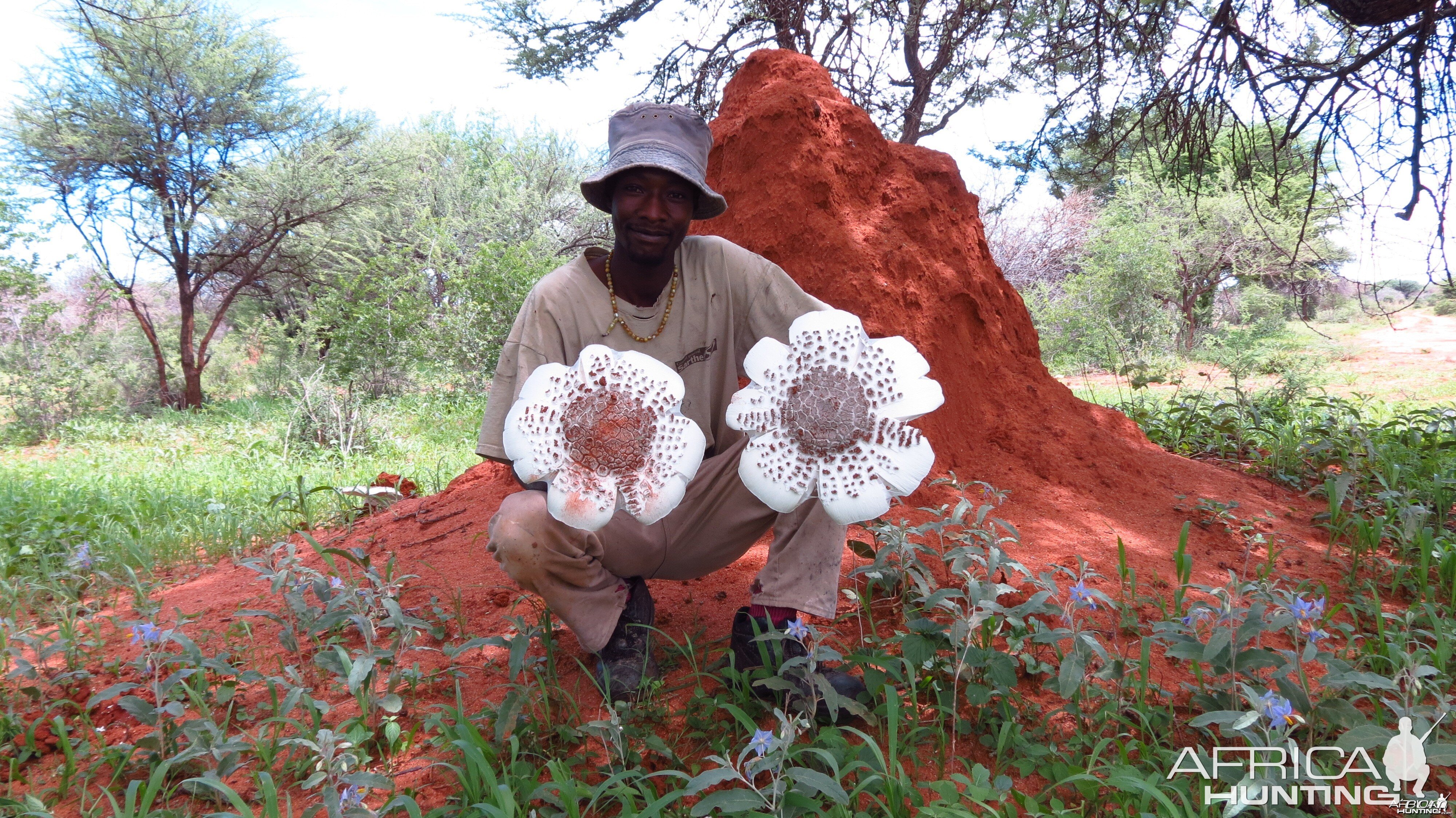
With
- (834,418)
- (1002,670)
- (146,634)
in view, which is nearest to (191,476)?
(146,634)

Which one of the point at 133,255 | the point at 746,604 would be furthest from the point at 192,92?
the point at 746,604

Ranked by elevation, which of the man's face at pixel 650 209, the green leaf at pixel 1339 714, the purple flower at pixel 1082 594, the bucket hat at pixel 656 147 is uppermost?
the bucket hat at pixel 656 147

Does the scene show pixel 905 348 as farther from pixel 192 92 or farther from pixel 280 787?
pixel 192 92

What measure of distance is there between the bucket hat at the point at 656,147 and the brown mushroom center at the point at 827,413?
2.19 ft

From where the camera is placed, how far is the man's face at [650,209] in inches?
79.4

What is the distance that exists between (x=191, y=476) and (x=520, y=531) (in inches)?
187

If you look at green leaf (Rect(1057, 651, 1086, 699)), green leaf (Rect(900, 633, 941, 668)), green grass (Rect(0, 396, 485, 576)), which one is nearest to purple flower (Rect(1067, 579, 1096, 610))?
green leaf (Rect(1057, 651, 1086, 699))

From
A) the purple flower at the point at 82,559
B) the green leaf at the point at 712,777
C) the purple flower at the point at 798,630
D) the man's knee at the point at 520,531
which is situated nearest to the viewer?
the green leaf at the point at 712,777

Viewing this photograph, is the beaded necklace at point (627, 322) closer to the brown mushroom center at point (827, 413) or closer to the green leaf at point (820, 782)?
the brown mushroom center at point (827, 413)

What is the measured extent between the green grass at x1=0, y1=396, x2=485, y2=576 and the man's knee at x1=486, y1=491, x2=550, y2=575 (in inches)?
79.4

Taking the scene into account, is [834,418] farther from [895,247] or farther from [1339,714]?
[895,247]

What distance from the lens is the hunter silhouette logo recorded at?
4.85ft

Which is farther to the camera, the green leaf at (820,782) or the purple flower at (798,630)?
the purple flower at (798,630)
